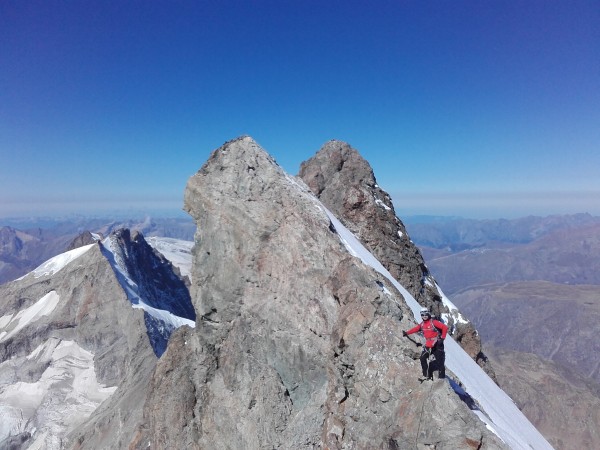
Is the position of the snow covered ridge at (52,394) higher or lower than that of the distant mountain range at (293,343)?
lower

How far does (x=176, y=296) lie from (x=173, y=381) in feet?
338

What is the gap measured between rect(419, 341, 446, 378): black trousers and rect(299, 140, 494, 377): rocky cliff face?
2163 cm

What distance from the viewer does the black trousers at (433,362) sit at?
13312 millimetres

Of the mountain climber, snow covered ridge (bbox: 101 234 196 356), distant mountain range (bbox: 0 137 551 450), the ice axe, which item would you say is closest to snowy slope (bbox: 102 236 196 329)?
snow covered ridge (bbox: 101 234 196 356)

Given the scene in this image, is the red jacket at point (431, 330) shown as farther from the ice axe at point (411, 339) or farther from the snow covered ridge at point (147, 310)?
the snow covered ridge at point (147, 310)

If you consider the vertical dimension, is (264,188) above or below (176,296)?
above

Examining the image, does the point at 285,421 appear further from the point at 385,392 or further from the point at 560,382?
the point at 560,382

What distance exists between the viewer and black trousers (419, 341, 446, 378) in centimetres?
1331

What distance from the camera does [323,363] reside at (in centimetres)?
1759

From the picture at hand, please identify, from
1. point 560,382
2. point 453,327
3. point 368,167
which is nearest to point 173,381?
point 453,327

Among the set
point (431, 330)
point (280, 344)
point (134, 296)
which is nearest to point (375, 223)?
point (280, 344)

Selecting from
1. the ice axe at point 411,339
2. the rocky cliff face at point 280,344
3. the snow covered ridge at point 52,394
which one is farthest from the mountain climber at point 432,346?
the snow covered ridge at point 52,394

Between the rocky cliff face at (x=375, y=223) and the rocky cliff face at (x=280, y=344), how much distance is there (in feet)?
54.9

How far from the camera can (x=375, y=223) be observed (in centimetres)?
3884
